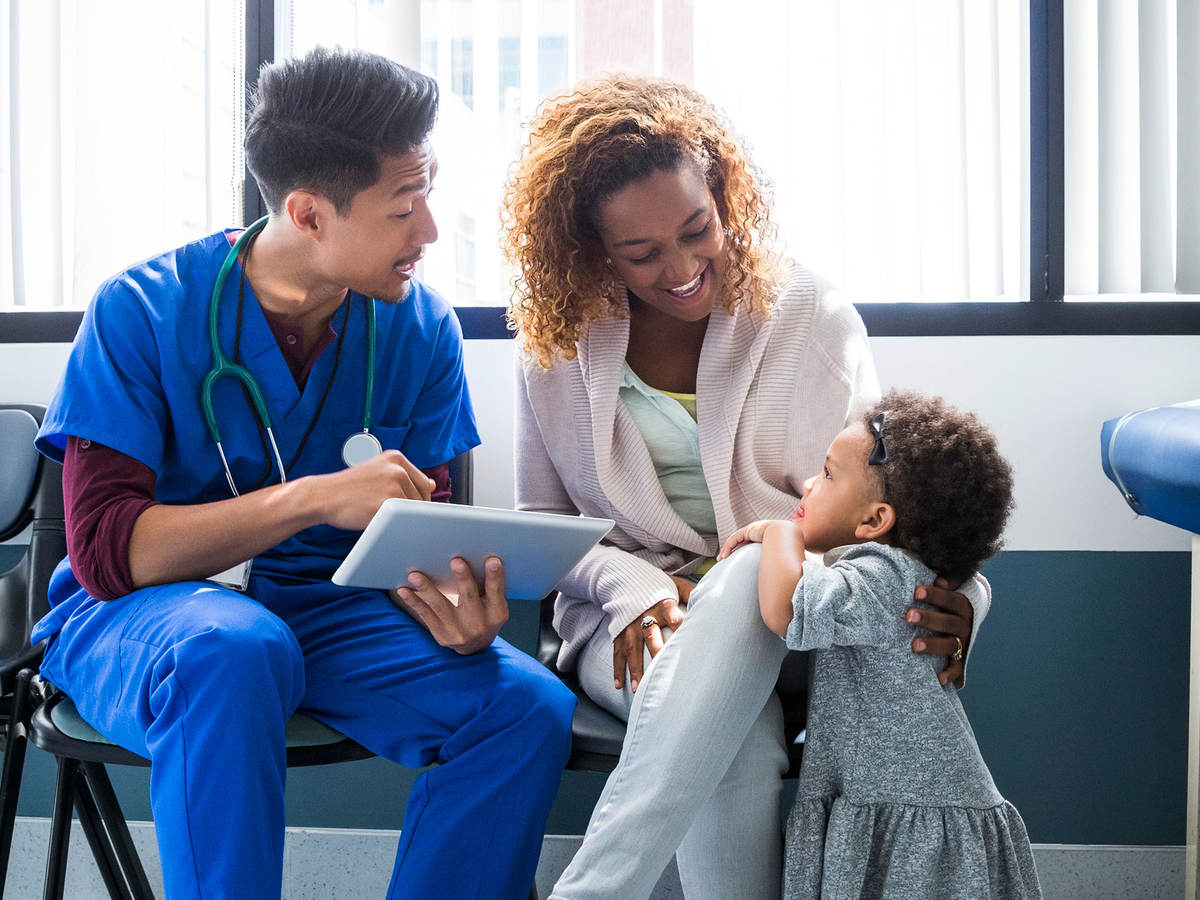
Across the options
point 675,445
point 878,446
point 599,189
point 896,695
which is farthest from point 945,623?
point 599,189

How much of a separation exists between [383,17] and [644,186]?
2.74 feet

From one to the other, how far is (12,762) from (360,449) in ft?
2.06

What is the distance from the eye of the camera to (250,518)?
1.18 m

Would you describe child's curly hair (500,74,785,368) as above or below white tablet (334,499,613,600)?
above

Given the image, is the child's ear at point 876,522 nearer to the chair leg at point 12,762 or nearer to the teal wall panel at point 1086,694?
the teal wall panel at point 1086,694

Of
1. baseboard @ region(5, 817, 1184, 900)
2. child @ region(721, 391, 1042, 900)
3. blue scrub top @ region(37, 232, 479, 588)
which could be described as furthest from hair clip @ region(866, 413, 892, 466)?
baseboard @ region(5, 817, 1184, 900)

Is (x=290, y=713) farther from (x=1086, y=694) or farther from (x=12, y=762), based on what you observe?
(x=1086, y=694)

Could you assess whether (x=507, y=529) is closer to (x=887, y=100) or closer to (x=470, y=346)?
(x=470, y=346)

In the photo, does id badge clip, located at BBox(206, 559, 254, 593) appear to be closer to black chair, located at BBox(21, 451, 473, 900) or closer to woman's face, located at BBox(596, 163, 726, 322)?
black chair, located at BBox(21, 451, 473, 900)

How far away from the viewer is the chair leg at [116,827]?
4.60 feet

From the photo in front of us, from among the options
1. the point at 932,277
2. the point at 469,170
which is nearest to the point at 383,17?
the point at 469,170

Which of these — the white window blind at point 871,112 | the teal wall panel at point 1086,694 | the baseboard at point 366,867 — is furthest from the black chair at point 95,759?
the teal wall panel at point 1086,694

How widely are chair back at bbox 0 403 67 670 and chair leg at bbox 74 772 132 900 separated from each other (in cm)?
27

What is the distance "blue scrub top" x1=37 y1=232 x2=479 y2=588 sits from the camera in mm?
1227
